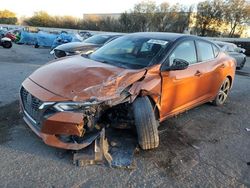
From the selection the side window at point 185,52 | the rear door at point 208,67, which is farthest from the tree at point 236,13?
the side window at point 185,52

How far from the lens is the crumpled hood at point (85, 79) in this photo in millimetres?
3494

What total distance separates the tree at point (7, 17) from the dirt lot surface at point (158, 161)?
6524 cm

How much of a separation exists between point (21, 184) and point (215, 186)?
226 cm

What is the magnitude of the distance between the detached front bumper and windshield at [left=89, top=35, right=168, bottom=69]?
1.30 meters

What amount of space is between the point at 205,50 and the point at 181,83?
55.9 inches

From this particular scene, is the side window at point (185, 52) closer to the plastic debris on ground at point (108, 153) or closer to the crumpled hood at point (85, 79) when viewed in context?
the crumpled hood at point (85, 79)

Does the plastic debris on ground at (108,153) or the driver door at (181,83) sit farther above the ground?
the driver door at (181,83)

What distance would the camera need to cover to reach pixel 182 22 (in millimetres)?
50562

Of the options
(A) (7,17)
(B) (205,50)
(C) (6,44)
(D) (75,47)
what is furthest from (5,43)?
(A) (7,17)

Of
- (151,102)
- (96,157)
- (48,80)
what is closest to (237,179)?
(151,102)

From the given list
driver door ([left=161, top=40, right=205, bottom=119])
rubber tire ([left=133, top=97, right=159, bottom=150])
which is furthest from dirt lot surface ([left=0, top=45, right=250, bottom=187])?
driver door ([left=161, top=40, right=205, bottom=119])

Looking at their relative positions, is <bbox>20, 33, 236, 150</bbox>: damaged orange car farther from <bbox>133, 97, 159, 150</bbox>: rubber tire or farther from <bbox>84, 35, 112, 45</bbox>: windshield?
<bbox>84, 35, 112, 45</bbox>: windshield

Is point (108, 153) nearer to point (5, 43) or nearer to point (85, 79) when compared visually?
point (85, 79)

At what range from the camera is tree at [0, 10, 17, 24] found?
63.3m
